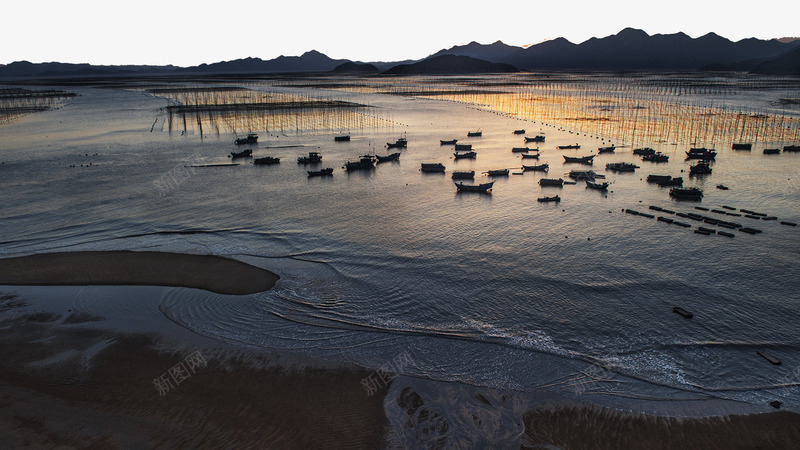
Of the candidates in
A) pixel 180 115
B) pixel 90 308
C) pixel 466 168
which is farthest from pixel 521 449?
pixel 180 115

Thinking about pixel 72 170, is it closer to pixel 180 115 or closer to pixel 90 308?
pixel 90 308

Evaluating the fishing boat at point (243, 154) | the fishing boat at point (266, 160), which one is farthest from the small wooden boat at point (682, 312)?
the fishing boat at point (243, 154)

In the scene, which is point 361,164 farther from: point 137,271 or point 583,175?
point 137,271

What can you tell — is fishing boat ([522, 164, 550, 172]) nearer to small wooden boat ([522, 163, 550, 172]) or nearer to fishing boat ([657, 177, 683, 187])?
small wooden boat ([522, 163, 550, 172])

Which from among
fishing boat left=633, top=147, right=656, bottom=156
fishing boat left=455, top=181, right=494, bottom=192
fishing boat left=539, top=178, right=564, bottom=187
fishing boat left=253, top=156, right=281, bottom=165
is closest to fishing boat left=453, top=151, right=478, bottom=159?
fishing boat left=539, top=178, right=564, bottom=187

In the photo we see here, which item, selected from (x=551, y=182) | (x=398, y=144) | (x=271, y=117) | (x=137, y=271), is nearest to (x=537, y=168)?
(x=551, y=182)

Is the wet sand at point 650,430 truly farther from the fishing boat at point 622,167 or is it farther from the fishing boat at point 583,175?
the fishing boat at point 622,167
